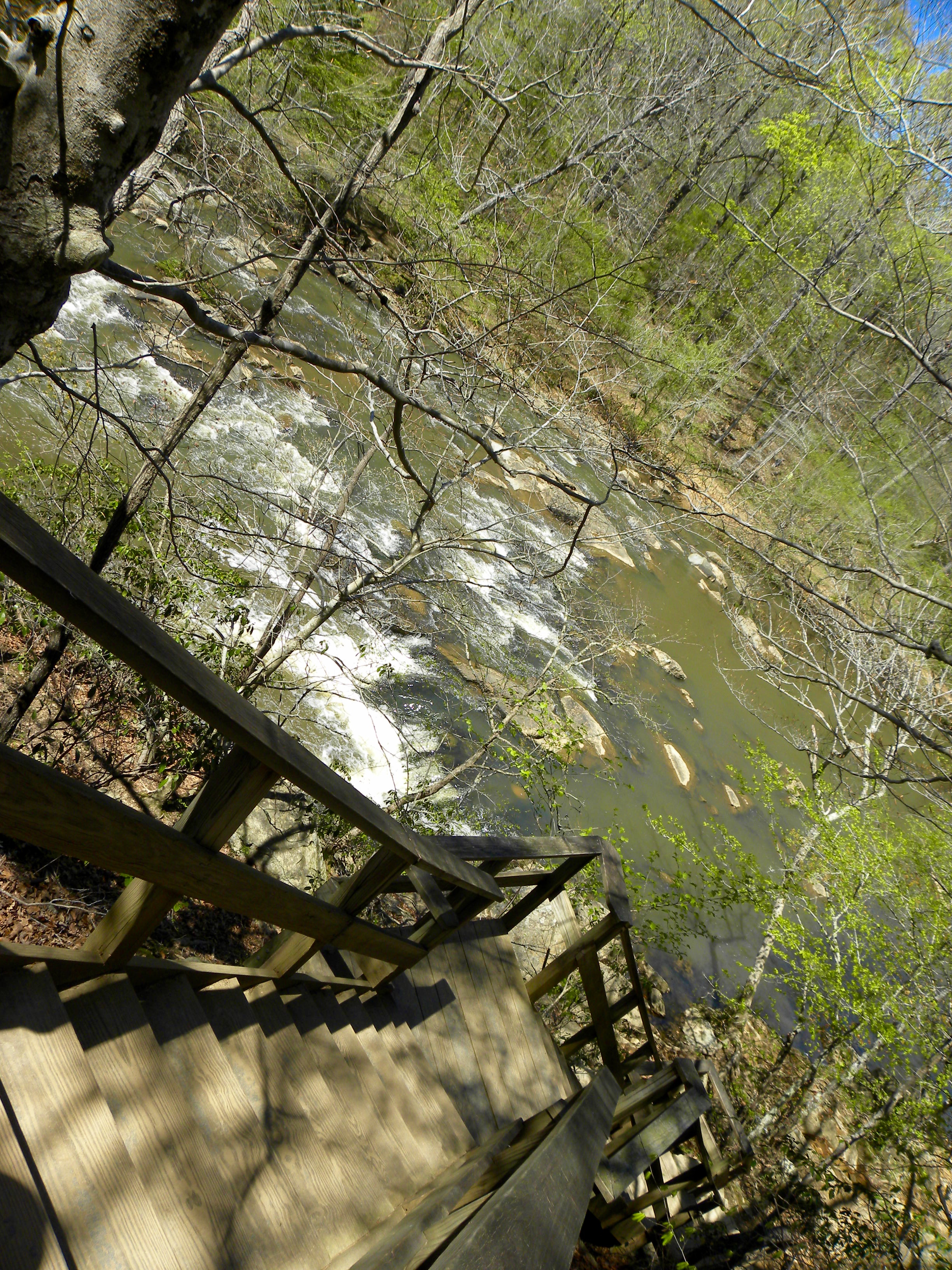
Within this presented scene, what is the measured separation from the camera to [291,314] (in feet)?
41.9

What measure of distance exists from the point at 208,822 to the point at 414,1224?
1.26m

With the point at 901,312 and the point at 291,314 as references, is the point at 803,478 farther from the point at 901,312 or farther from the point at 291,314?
the point at 901,312

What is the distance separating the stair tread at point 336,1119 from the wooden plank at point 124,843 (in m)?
0.38

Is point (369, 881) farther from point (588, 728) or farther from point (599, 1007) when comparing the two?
point (588, 728)

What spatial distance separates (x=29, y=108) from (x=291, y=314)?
41.8 feet

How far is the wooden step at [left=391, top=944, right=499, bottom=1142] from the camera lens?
3238mm

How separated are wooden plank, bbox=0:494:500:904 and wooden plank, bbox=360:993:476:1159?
139cm

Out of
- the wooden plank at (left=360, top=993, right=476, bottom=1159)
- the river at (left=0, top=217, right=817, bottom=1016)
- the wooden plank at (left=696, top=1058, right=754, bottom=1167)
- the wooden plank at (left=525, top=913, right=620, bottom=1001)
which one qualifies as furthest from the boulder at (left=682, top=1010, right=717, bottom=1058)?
the wooden plank at (left=360, top=993, right=476, bottom=1159)

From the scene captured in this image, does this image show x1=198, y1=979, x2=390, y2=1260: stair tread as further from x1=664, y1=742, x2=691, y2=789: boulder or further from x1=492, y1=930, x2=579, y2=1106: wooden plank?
x1=664, y1=742, x2=691, y2=789: boulder

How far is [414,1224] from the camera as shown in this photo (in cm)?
201

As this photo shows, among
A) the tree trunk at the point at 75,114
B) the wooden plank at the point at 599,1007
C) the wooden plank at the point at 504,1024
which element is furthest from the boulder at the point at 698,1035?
the tree trunk at the point at 75,114

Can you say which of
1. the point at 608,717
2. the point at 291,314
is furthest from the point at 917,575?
the point at 291,314

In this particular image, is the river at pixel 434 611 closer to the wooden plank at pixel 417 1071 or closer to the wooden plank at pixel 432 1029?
the wooden plank at pixel 432 1029

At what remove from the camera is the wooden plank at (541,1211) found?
4.66 feet
